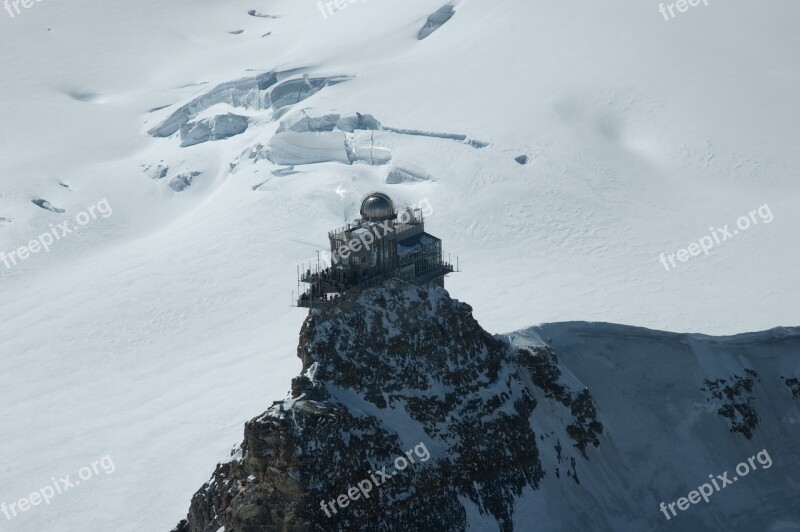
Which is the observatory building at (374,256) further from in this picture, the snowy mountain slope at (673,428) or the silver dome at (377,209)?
the snowy mountain slope at (673,428)

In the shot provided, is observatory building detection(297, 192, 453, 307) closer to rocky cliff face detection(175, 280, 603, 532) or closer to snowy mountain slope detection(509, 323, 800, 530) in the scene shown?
rocky cliff face detection(175, 280, 603, 532)

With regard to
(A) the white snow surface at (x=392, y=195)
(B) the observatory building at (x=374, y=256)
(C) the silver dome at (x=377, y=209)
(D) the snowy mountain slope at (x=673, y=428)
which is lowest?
(D) the snowy mountain slope at (x=673, y=428)

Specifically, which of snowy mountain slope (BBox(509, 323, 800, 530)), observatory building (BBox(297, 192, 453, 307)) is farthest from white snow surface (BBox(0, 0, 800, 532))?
snowy mountain slope (BBox(509, 323, 800, 530))

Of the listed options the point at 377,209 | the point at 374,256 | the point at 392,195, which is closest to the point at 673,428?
the point at 374,256

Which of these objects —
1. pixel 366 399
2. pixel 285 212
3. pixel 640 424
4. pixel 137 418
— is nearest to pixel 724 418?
pixel 640 424

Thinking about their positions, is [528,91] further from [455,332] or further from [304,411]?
[304,411]

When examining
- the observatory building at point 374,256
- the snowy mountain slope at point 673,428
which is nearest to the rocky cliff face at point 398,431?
the snowy mountain slope at point 673,428

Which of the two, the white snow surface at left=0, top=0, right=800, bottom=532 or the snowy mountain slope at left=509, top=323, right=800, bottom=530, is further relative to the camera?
the white snow surface at left=0, top=0, right=800, bottom=532
